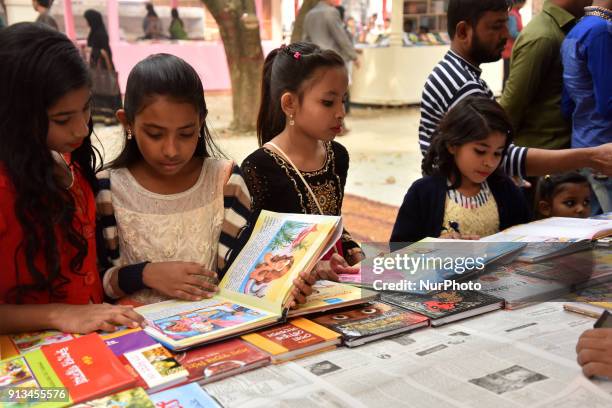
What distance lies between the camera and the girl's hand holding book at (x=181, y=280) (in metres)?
1.34

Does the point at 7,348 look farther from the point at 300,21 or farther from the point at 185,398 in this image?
the point at 300,21

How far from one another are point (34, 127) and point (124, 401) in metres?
0.64

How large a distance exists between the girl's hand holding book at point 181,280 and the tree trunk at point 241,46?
215cm

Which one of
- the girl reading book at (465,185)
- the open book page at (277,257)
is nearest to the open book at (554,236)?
the girl reading book at (465,185)

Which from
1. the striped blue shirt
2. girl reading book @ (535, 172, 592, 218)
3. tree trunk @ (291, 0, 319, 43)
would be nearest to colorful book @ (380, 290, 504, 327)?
the striped blue shirt

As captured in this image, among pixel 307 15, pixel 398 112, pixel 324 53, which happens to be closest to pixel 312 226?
pixel 324 53

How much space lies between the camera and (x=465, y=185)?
6.95 feet

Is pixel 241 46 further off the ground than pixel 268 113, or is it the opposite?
pixel 241 46

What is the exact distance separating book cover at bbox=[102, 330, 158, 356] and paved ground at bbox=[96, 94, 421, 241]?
70cm

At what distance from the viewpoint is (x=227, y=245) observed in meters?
1.57

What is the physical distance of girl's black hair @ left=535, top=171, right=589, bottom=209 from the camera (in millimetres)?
2709

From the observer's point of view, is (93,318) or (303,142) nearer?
(93,318)

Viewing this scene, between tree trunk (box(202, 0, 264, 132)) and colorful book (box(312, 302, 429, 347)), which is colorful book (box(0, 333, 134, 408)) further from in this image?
tree trunk (box(202, 0, 264, 132))

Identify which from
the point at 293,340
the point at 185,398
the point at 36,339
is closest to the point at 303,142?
the point at 293,340
